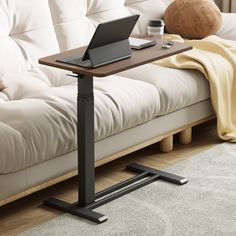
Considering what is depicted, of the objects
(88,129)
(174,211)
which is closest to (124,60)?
(88,129)

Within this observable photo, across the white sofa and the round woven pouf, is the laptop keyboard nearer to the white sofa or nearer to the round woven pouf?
the white sofa

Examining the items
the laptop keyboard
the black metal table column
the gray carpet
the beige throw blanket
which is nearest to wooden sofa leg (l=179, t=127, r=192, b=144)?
the beige throw blanket

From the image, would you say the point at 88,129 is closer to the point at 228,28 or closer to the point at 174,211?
the point at 174,211

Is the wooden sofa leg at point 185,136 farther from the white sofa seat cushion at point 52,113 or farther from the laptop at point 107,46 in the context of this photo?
the laptop at point 107,46

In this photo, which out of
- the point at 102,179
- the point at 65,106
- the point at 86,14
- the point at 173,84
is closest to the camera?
the point at 65,106

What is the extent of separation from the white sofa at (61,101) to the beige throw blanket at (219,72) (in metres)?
0.05

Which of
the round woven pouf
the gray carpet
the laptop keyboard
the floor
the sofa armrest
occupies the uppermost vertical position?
the laptop keyboard

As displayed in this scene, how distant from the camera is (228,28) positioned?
13.8 ft

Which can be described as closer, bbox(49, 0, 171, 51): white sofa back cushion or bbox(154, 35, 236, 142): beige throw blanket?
bbox(154, 35, 236, 142): beige throw blanket

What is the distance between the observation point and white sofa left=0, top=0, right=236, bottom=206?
9.14ft

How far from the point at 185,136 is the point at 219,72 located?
1.18ft

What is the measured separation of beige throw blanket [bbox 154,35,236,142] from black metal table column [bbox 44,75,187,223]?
0.72 m

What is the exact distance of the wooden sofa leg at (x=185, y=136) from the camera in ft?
11.9

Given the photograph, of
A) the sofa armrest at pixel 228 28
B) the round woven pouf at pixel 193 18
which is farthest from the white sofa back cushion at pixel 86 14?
the sofa armrest at pixel 228 28
